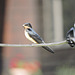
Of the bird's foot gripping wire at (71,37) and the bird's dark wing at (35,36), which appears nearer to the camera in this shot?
the bird's foot gripping wire at (71,37)

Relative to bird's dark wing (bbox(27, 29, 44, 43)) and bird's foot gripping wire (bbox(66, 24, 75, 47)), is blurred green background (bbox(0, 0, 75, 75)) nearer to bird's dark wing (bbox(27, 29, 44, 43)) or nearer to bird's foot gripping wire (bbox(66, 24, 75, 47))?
bird's dark wing (bbox(27, 29, 44, 43))

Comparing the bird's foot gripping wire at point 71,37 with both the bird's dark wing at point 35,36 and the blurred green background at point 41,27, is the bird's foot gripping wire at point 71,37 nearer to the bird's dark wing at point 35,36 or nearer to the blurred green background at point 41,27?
the bird's dark wing at point 35,36

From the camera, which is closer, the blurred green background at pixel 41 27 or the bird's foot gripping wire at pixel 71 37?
the bird's foot gripping wire at pixel 71 37

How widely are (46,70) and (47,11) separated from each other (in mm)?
850

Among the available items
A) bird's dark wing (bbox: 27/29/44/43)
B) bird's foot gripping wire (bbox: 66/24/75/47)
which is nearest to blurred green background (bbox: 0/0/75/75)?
bird's dark wing (bbox: 27/29/44/43)

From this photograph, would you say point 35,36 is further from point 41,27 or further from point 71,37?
point 41,27

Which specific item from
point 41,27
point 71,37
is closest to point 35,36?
point 71,37

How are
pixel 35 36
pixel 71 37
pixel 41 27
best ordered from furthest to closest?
pixel 41 27 < pixel 35 36 < pixel 71 37

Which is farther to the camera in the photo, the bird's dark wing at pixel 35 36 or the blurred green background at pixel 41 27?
the blurred green background at pixel 41 27

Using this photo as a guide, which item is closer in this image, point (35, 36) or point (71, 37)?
point (71, 37)

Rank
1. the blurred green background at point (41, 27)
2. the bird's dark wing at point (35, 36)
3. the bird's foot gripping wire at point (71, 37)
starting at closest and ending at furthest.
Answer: the bird's foot gripping wire at point (71, 37) → the bird's dark wing at point (35, 36) → the blurred green background at point (41, 27)

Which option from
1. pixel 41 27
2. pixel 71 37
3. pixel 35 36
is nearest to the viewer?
pixel 71 37

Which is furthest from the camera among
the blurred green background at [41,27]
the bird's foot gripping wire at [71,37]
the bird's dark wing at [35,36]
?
the blurred green background at [41,27]

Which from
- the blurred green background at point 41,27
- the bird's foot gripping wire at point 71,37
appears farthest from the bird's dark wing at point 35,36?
the blurred green background at point 41,27
